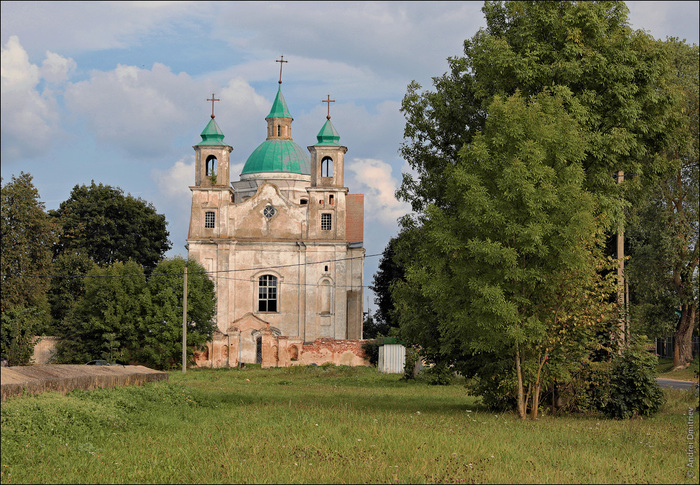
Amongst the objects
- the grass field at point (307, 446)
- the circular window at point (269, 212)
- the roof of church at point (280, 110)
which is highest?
the roof of church at point (280, 110)

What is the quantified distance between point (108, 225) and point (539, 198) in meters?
51.5

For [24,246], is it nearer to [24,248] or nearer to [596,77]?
[24,248]

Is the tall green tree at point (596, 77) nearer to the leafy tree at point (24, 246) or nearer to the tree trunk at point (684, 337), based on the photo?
the tree trunk at point (684, 337)

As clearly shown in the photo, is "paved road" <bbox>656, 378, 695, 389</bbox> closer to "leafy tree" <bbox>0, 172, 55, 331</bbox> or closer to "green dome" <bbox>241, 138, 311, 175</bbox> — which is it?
"leafy tree" <bbox>0, 172, 55, 331</bbox>

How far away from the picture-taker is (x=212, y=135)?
178 ft

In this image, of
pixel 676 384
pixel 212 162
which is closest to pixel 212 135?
pixel 212 162

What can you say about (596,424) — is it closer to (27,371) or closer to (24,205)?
(27,371)

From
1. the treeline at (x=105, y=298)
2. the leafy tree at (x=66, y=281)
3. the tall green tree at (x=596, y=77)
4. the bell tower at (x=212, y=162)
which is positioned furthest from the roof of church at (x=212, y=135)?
the tall green tree at (x=596, y=77)

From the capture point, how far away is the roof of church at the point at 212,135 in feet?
177

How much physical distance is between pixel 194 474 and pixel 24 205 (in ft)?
138

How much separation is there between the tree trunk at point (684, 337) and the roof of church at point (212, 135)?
98.4 feet

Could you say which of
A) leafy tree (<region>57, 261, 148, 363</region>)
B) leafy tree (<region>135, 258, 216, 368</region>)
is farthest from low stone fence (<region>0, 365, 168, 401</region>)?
leafy tree (<region>57, 261, 148, 363</region>)

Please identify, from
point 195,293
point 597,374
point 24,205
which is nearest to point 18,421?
point 597,374

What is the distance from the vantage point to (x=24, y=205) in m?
47.6
